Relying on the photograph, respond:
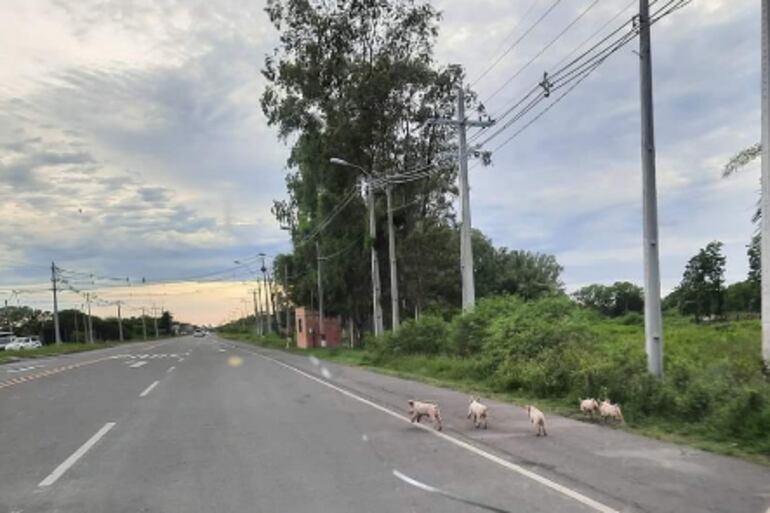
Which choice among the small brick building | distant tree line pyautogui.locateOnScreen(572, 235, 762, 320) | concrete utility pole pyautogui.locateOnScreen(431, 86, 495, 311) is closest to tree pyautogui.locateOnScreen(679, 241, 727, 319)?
distant tree line pyautogui.locateOnScreen(572, 235, 762, 320)

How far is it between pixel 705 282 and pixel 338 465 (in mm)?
70394

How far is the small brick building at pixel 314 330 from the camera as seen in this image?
67500 mm

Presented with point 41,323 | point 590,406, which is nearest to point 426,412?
point 590,406

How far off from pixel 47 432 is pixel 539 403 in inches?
347

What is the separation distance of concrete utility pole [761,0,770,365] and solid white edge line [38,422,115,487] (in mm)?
10566

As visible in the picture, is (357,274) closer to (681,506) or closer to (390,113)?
(390,113)

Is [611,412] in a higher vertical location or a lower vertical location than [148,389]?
higher

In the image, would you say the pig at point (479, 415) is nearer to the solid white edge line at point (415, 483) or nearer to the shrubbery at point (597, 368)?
the shrubbery at point (597, 368)

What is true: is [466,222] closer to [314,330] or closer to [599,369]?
[599,369]

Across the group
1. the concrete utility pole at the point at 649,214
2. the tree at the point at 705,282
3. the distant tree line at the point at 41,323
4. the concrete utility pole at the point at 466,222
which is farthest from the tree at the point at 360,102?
the distant tree line at the point at 41,323

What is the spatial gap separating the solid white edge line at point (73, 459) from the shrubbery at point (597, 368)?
8.18 m

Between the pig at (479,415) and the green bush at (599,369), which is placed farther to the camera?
the pig at (479,415)

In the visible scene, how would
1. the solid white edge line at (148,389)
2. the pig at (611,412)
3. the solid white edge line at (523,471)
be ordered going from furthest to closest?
the solid white edge line at (148,389)
the pig at (611,412)
the solid white edge line at (523,471)

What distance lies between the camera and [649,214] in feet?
45.9
